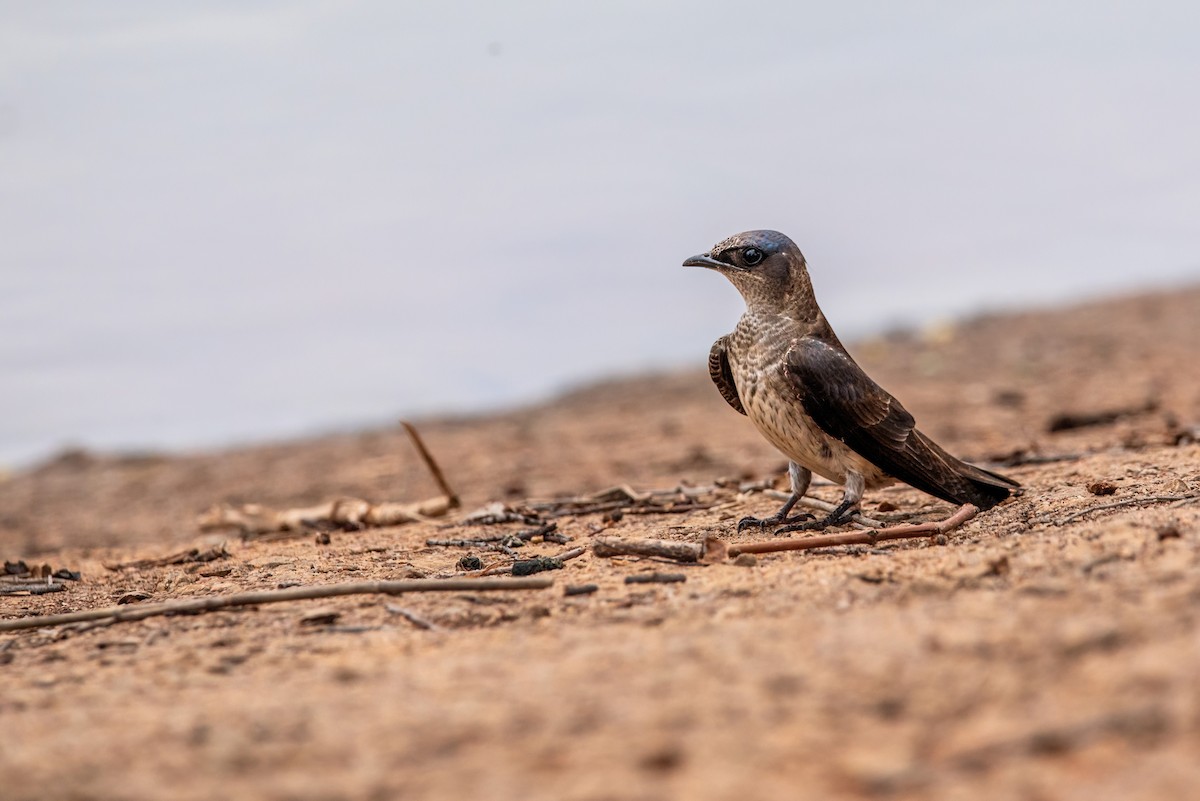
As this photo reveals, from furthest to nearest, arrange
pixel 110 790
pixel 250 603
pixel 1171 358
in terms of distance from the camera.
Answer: pixel 1171 358 → pixel 250 603 → pixel 110 790

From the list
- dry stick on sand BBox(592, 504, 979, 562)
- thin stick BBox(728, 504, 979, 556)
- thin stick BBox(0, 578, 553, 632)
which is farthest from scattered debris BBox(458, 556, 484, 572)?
thin stick BBox(728, 504, 979, 556)

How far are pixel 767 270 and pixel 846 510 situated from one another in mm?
1234

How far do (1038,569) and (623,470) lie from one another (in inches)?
250

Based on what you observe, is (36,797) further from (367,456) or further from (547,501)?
(367,456)

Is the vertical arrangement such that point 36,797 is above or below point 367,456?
below

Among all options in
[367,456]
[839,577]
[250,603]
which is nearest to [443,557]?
[250,603]

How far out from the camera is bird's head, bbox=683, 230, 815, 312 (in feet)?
19.9

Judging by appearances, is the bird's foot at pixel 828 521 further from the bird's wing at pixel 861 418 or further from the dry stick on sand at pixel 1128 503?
the dry stick on sand at pixel 1128 503

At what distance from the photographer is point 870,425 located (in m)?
5.59

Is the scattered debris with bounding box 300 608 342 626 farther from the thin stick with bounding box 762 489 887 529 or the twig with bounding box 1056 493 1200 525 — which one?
the twig with bounding box 1056 493 1200 525

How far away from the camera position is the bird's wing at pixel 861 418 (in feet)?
18.3

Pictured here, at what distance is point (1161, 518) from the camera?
4363mm

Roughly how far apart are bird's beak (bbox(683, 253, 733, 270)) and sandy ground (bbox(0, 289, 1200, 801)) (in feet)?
4.02

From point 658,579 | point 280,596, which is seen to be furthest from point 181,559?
point 658,579
